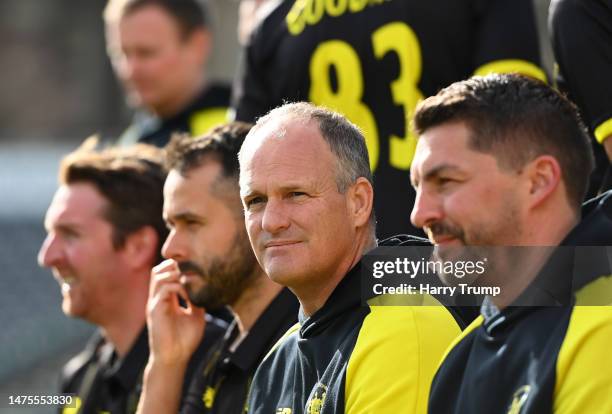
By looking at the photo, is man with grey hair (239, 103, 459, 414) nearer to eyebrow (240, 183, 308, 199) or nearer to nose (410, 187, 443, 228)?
eyebrow (240, 183, 308, 199)

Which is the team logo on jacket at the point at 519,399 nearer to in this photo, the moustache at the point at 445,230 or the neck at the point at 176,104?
the moustache at the point at 445,230

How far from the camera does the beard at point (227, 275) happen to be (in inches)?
148

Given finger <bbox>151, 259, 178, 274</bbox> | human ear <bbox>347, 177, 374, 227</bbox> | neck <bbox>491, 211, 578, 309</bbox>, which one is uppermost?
finger <bbox>151, 259, 178, 274</bbox>

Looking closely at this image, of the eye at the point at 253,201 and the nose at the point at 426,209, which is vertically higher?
the eye at the point at 253,201

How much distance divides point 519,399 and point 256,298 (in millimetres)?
1384

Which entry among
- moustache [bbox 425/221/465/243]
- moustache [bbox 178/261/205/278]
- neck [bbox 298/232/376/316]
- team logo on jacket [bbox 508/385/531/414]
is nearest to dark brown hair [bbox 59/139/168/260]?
moustache [bbox 178/261/205/278]

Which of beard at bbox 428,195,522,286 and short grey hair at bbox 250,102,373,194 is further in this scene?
short grey hair at bbox 250,102,373,194

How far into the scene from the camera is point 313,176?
3000 mm

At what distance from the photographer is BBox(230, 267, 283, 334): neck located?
373cm

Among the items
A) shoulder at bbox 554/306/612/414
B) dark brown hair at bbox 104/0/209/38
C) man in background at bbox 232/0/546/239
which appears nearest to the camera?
shoulder at bbox 554/306/612/414

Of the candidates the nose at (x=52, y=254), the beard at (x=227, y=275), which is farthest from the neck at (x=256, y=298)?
the nose at (x=52, y=254)

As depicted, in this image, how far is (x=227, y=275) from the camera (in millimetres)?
3756

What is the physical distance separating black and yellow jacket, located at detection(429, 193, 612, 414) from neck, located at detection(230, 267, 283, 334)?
1.03 metres

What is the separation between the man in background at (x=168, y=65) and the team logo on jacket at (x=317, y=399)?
2.89 metres
